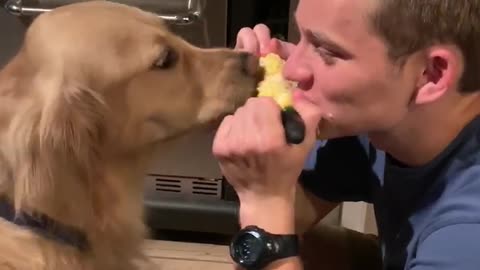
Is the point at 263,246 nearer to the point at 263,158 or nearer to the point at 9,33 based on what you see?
the point at 263,158

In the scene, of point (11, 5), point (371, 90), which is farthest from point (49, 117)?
point (11, 5)

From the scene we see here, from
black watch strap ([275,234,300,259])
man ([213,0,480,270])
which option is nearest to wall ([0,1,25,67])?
man ([213,0,480,270])

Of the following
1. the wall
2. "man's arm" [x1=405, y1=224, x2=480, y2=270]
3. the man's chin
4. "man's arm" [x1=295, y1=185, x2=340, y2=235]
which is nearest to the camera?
"man's arm" [x1=405, y1=224, x2=480, y2=270]

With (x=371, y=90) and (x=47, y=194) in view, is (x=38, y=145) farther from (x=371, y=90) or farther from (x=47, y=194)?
(x=371, y=90)

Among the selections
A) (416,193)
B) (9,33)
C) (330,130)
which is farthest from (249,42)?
(9,33)

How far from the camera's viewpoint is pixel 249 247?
1103mm

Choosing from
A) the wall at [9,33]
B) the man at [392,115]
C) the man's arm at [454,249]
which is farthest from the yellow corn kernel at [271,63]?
the wall at [9,33]

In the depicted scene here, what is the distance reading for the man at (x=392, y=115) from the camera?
1.04 m

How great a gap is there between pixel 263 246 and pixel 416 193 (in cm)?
26

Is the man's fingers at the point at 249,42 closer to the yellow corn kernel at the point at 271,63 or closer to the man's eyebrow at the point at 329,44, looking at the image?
the yellow corn kernel at the point at 271,63

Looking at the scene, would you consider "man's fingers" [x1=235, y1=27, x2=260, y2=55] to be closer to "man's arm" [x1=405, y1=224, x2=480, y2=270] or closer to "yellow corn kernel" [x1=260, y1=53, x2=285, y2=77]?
"yellow corn kernel" [x1=260, y1=53, x2=285, y2=77]

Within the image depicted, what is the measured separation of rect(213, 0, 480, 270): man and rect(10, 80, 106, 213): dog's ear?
195mm

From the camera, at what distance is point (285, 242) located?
110cm

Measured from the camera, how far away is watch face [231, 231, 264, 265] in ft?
3.59
